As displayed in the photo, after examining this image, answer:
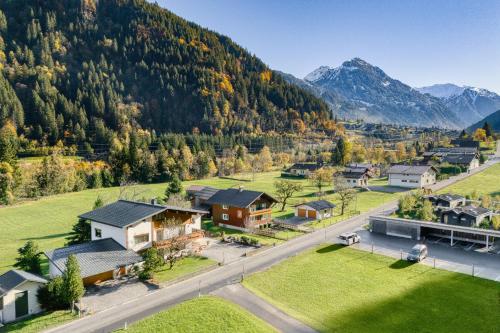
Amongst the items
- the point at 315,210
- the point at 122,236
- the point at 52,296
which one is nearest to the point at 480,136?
the point at 315,210

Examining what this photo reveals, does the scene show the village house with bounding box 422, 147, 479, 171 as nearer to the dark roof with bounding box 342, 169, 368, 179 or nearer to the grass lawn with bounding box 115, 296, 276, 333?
the dark roof with bounding box 342, 169, 368, 179

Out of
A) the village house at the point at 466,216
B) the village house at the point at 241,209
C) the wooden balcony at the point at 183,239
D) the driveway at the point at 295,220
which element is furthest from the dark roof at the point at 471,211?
the wooden balcony at the point at 183,239

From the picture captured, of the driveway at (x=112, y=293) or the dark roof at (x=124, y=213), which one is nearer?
the driveway at (x=112, y=293)

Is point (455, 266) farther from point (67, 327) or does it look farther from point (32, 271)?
point (32, 271)

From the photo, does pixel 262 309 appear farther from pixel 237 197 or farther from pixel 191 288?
pixel 237 197

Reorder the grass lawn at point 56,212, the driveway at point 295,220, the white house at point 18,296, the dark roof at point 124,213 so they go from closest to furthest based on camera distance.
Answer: the white house at point 18,296, the dark roof at point 124,213, the grass lawn at point 56,212, the driveway at point 295,220

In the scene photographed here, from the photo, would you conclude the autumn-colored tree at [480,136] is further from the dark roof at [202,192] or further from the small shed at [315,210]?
the dark roof at [202,192]
